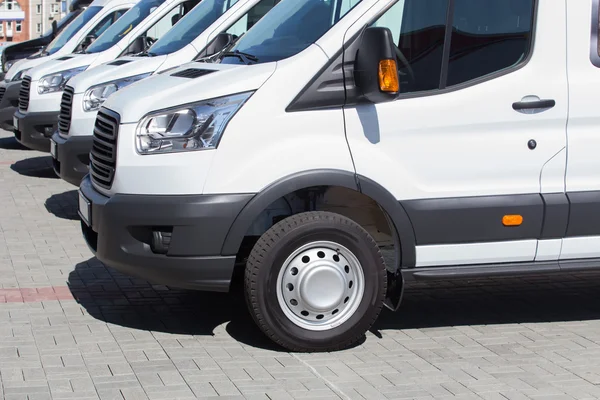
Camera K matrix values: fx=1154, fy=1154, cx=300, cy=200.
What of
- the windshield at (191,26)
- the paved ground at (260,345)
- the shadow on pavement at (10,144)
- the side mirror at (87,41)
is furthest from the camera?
the shadow on pavement at (10,144)

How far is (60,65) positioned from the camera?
12875mm

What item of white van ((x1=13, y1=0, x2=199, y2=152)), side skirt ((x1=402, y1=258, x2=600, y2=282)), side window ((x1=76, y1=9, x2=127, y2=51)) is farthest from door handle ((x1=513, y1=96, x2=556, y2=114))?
side window ((x1=76, y1=9, x2=127, y2=51))

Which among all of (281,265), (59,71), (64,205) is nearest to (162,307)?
(281,265)

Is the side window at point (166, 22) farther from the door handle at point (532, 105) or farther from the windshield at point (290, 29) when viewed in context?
the door handle at point (532, 105)

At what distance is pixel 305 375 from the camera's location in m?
5.58

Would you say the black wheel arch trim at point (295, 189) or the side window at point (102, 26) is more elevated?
the side window at point (102, 26)

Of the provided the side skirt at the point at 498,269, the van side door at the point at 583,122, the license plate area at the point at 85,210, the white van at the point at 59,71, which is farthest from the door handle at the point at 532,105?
the white van at the point at 59,71

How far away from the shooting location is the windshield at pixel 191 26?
10719 mm

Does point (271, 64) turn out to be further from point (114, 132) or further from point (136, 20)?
point (136, 20)

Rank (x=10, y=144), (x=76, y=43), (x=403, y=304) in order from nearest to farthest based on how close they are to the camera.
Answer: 1. (x=403, y=304)
2. (x=76, y=43)
3. (x=10, y=144)

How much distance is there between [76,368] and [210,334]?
3.19 ft

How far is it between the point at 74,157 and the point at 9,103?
5.41 meters

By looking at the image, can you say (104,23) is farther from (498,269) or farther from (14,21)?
(14,21)

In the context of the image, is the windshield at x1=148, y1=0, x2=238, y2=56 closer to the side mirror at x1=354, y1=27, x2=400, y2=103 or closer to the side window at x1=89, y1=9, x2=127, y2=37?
the side window at x1=89, y1=9, x2=127, y2=37
